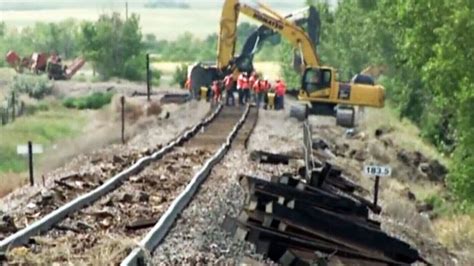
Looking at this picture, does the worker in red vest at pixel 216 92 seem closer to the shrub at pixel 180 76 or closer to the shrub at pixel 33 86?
the shrub at pixel 33 86

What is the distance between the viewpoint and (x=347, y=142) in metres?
36.1

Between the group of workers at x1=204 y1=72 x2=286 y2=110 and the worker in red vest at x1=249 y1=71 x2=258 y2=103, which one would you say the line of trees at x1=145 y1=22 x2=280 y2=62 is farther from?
the worker in red vest at x1=249 y1=71 x2=258 y2=103

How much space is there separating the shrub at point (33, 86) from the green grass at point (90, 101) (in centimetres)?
439

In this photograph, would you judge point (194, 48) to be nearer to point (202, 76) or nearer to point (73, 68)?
point (73, 68)

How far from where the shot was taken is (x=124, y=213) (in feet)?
51.9

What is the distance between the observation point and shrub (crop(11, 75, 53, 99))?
2721 inches

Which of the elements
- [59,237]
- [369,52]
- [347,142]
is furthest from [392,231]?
[369,52]

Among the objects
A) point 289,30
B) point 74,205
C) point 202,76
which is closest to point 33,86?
point 202,76

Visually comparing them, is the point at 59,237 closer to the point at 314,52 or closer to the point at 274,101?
the point at 274,101

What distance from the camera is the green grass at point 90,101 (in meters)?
61.7

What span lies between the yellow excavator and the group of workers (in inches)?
40.9

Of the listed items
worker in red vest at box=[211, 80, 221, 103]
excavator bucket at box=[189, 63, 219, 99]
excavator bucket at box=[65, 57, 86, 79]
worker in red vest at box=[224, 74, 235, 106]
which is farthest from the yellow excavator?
excavator bucket at box=[65, 57, 86, 79]

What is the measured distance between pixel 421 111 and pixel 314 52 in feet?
40.1

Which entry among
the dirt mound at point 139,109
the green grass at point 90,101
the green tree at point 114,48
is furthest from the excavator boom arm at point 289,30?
the green tree at point 114,48
